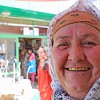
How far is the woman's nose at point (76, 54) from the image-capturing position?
2.13 feet

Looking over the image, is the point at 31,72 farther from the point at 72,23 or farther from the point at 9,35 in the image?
the point at 72,23

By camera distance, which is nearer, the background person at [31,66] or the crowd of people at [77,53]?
the crowd of people at [77,53]

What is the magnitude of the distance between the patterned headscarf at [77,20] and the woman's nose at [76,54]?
0.08 meters

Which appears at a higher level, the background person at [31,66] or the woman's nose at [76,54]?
the woman's nose at [76,54]

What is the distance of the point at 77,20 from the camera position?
0.70 meters

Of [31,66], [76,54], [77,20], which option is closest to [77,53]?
[76,54]

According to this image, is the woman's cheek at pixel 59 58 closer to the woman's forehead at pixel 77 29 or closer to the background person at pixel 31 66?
the woman's forehead at pixel 77 29

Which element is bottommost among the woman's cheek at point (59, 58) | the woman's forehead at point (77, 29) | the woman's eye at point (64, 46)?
the woman's cheek at point (59, 58)

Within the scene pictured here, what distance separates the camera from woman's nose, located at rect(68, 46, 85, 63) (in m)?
0.65

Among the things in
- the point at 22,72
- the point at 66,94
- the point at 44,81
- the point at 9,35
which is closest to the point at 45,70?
the point at 44,81

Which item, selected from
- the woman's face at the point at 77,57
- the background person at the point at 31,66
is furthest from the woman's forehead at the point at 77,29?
the background person at the point at 31,66

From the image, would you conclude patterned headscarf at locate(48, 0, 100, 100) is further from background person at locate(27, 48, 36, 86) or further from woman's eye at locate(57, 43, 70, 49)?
background person at locate(27, 48, 36, 86)

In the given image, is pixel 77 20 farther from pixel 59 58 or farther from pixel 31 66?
pixel 31 66

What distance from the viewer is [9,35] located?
18.7 ft
